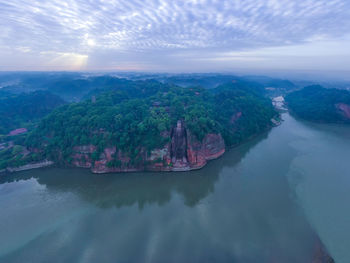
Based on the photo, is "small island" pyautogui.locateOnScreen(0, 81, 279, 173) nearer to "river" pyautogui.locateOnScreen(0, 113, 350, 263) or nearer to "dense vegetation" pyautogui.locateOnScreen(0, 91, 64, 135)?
"river" pyautogui.locateOnScreen(0, 113, 350, 263)

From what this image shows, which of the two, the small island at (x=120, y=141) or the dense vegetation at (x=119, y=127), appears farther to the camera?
the dense vegetation at (x=119, y=127)

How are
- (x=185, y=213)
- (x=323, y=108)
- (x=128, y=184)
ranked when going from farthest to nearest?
1. (x=323, y=108)
2. (x=128, y=184)
3. (x=185, y=213)

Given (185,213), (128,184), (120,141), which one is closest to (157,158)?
(128,184)

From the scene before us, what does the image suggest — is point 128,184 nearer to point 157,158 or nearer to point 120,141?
point 157,158

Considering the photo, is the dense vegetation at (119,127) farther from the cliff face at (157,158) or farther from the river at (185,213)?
the river at (185,213)

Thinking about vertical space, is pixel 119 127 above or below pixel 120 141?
above

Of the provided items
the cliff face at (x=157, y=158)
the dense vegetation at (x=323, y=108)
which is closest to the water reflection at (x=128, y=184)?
the cliff face at (x=157, y=158)
